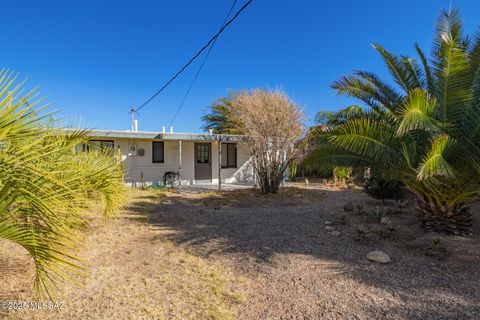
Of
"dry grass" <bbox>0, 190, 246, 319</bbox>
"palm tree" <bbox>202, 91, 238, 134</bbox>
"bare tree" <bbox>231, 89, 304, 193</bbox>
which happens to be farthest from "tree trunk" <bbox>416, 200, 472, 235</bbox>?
"palm tree" <bbox>202, 91, 238, 134</bbox>

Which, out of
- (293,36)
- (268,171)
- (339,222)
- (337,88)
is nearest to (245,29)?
(293,36)

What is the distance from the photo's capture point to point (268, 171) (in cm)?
1066

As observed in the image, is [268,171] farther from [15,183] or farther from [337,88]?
[15,183]

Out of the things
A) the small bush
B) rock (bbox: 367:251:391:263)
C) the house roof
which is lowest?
rock (bbox: 367:251:391:263)

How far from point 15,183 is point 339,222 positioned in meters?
5.70

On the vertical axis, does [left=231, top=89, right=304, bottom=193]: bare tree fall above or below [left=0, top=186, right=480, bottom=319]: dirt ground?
above

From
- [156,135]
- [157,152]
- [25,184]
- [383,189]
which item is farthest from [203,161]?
[25,184]

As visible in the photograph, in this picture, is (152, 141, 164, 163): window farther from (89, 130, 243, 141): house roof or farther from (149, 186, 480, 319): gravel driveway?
(149, 186, 480, 319): gravel driveway

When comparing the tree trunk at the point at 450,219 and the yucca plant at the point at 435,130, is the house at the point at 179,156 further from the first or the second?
the tree trunk at the point at 450,219

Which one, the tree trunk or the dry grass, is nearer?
the dry grass

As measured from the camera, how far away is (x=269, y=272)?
363cm

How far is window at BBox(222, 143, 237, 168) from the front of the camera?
49.3ft

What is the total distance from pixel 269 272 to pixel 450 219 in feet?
11.8

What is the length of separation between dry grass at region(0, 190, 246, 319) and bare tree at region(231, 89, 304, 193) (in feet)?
20.6
